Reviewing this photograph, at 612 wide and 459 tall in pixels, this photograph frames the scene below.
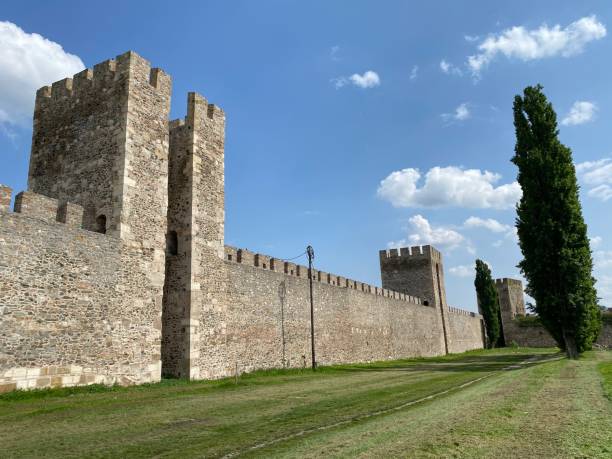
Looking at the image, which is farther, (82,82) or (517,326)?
(517,326)

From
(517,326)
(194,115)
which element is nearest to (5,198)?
(194,115)

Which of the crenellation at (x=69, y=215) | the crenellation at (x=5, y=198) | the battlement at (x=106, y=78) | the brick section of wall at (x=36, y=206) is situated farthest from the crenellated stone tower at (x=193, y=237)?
the crenellation at (x=5, y=198)

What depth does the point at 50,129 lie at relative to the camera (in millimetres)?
17641

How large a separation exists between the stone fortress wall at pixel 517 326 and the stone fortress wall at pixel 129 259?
42.0 meters

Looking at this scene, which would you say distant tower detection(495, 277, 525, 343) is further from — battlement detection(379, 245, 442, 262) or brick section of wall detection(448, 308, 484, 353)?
battlement detection(379, 245, 442, 262)

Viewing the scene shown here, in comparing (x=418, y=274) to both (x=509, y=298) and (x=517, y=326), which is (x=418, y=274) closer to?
(x=517, y=326)

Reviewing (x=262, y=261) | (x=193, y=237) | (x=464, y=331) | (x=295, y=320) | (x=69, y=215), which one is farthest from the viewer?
(x=464, y=331)

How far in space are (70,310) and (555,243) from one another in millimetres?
22319

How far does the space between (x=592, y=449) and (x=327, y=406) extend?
16.7ft

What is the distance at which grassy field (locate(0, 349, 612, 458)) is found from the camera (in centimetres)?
545

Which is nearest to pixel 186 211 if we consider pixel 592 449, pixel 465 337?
pixel 592 449

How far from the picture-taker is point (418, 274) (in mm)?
46719

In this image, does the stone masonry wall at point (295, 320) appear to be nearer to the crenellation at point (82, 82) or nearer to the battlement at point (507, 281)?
the crenellation at point (82, 82)

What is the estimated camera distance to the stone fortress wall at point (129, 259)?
12.0 meters
